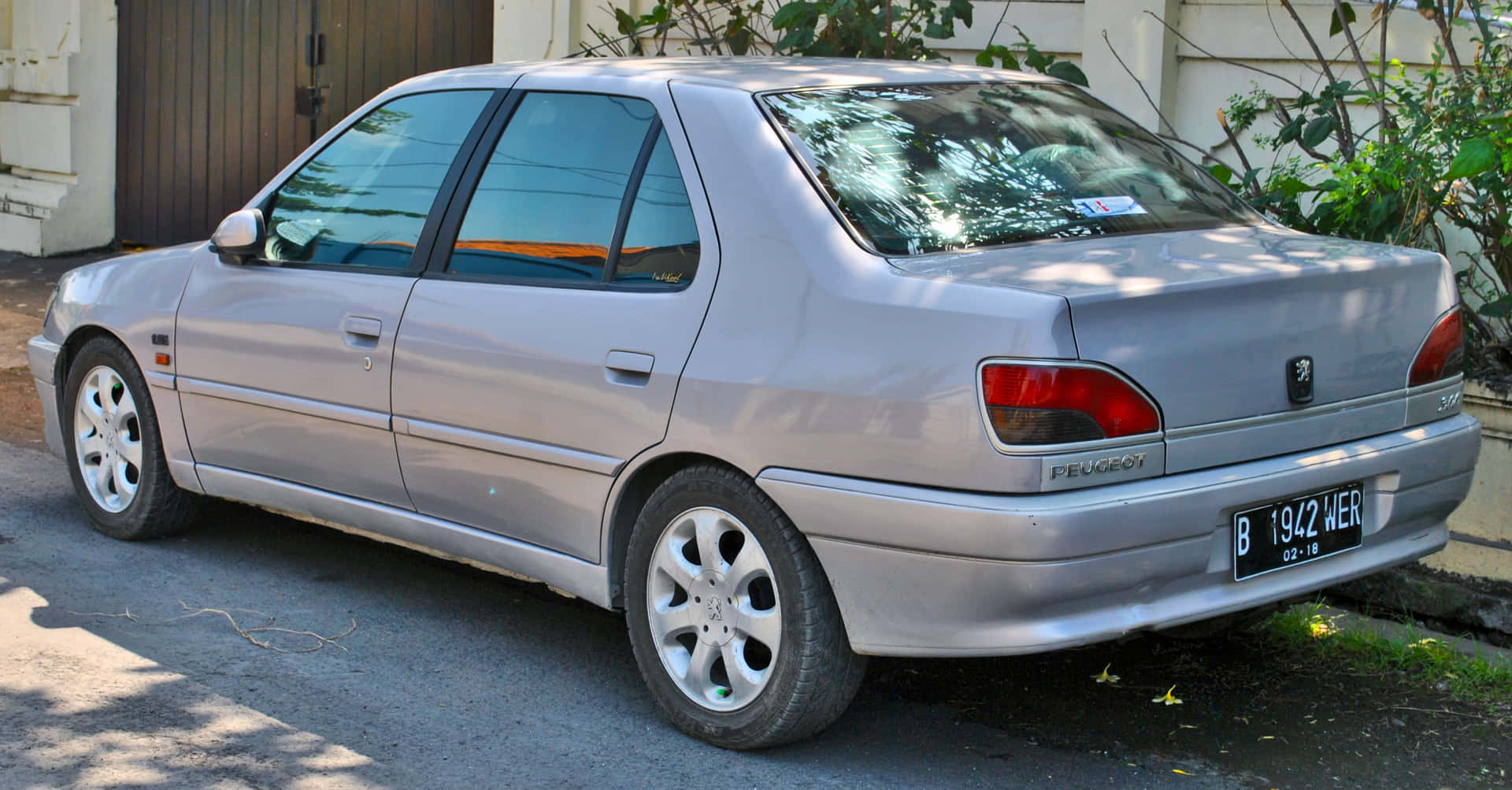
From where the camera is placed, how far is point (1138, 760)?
388 centimetres

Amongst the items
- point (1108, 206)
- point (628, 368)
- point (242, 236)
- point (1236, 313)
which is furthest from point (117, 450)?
point (1236, 313)

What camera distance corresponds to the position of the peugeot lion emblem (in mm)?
3557

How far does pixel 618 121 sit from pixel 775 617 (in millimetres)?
1386

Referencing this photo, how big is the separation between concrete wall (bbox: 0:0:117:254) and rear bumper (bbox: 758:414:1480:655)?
9.56m

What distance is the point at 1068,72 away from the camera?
6949 mm

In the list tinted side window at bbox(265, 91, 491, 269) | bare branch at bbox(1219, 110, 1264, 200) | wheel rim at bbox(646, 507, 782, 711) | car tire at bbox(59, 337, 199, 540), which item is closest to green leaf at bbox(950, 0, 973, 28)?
bare branch at bbox(1219, 110, 1264, 200)

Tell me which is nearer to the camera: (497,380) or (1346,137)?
(497,380)

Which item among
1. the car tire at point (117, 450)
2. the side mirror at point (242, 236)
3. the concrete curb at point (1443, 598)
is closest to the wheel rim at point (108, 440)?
the car tire at point (117, 450)

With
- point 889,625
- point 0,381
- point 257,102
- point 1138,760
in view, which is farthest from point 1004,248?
point 257,102

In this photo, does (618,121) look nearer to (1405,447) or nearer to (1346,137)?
(1405,447)

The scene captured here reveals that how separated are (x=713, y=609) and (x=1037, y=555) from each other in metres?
0.91

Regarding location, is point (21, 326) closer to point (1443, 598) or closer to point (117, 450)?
point (117, 450)

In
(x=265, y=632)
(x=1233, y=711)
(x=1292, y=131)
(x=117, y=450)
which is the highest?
(x=1292, y=131)

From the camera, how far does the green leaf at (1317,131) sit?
602 cm
